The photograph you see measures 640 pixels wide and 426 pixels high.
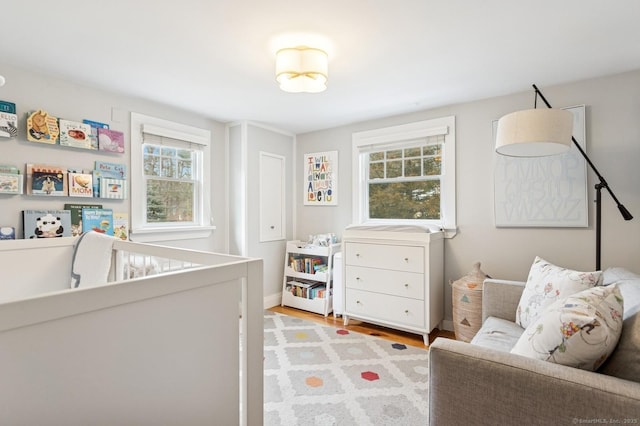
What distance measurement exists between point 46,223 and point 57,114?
32.9 inches

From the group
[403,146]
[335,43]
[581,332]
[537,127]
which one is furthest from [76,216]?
[537,127]

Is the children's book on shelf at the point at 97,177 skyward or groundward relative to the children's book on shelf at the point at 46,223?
skyward

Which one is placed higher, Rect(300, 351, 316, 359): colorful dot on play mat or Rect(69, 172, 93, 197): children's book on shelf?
Rect(69, 172, 93, 197): children's book on shelf

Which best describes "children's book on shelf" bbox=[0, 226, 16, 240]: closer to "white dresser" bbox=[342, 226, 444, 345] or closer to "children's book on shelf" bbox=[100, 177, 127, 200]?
"children's book on shelf" bbox=[100, 177, 127, 200]

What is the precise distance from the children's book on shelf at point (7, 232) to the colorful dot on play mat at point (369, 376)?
2604 mm

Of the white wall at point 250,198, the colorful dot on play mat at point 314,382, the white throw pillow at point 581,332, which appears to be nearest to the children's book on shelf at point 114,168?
the white wall at point 250,198

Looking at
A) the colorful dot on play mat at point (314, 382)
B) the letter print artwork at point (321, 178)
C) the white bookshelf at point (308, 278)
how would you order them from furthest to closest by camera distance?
the letter print artwork at point (321, 178) → the white bookshelf at point (308, 278) → the colorful dot on play mat at point (314, 382)

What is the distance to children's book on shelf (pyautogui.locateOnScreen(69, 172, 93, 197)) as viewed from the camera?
2465mm

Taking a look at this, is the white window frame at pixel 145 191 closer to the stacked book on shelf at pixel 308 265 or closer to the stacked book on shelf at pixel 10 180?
the stacked book on shelf at pixel 10 180

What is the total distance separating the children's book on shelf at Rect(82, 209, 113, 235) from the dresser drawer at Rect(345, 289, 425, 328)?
2231 millimetres

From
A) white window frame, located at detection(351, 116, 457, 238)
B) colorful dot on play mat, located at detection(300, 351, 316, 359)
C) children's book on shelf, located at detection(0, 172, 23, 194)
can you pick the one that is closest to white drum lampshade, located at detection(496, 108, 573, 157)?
white window frame, located at detection(351, 116, 457, 238)

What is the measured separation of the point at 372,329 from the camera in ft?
10.1

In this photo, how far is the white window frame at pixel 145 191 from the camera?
9.42 ft

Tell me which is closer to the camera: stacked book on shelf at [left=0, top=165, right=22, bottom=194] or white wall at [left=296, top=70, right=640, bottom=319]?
stacked book on shelf at [left=0, top=165, right=22, bottom=194]
